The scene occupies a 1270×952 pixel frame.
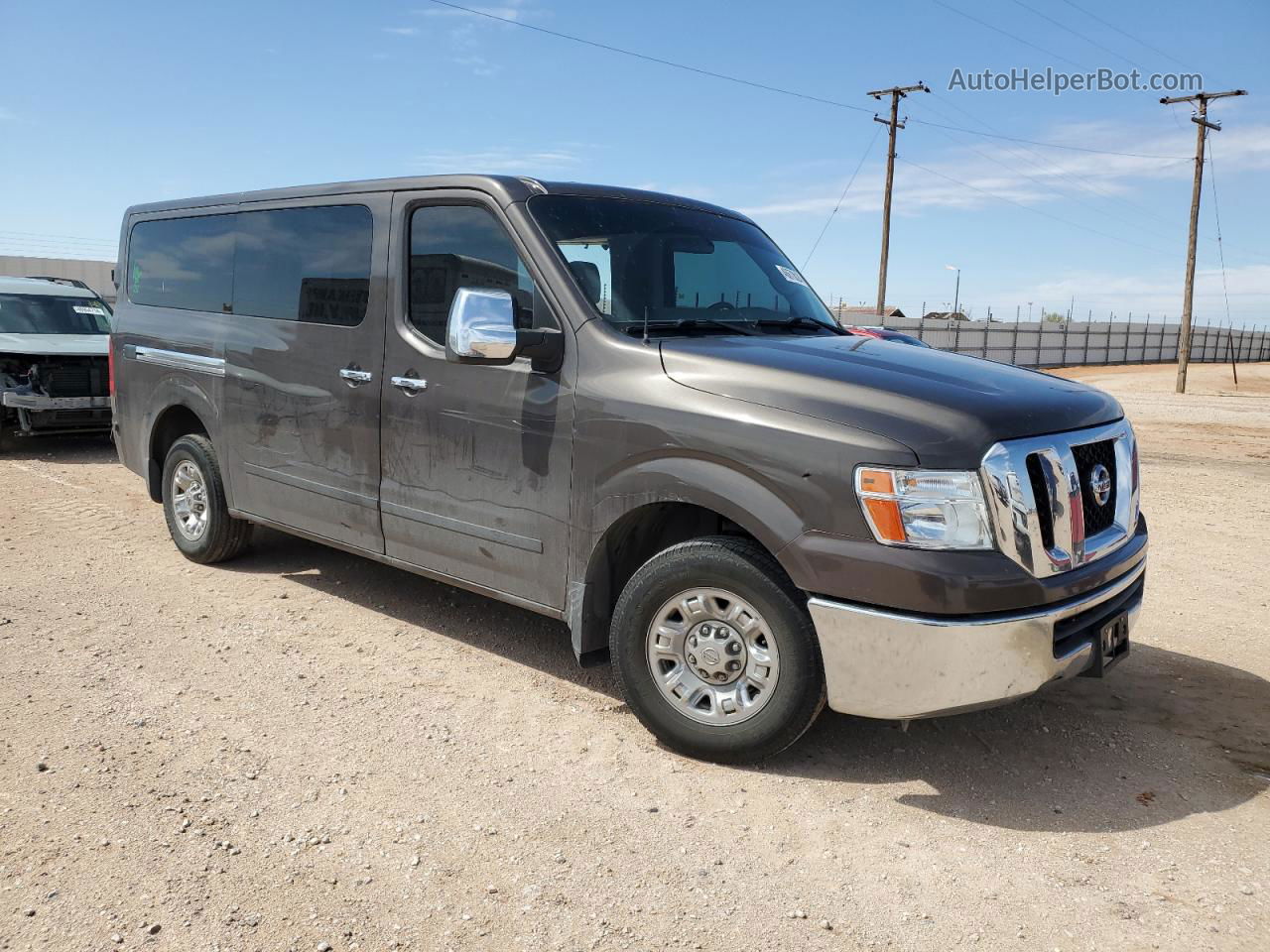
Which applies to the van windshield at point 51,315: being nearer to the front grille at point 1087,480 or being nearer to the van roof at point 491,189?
the van roof at point 491,189

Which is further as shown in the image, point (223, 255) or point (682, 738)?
point (223, 255)

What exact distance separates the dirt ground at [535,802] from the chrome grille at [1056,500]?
89cm

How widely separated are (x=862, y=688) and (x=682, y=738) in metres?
0.76

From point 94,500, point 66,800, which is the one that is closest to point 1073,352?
point 94,500

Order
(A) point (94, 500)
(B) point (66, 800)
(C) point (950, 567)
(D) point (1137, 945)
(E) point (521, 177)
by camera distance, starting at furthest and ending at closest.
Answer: (A) point (94, 500)
(E) point (521, 177)
(B) point (66, 800)
(C) point (950, 567)
(D) point (1137, 945)

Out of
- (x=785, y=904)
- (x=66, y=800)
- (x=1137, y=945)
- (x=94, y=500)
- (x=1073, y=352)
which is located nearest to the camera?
(x=1137, y=945)

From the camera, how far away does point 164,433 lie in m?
6.54

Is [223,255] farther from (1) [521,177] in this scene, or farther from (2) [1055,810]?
(2) [1055,810]

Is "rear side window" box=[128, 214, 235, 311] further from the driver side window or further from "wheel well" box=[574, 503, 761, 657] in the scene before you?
"wheel well" box=[574, 503, 761, 657]

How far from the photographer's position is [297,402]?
5.18m

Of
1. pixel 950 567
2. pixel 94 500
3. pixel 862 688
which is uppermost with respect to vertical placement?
pixel 950 567

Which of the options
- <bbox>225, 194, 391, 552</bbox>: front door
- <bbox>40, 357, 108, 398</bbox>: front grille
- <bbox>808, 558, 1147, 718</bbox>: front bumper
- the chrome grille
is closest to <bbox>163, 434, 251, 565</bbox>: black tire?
<bbox>225, 194, 391, 552</bbox>: front door

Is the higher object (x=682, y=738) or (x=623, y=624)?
(x=623, y=624)

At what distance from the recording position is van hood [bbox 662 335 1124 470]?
323 cm
